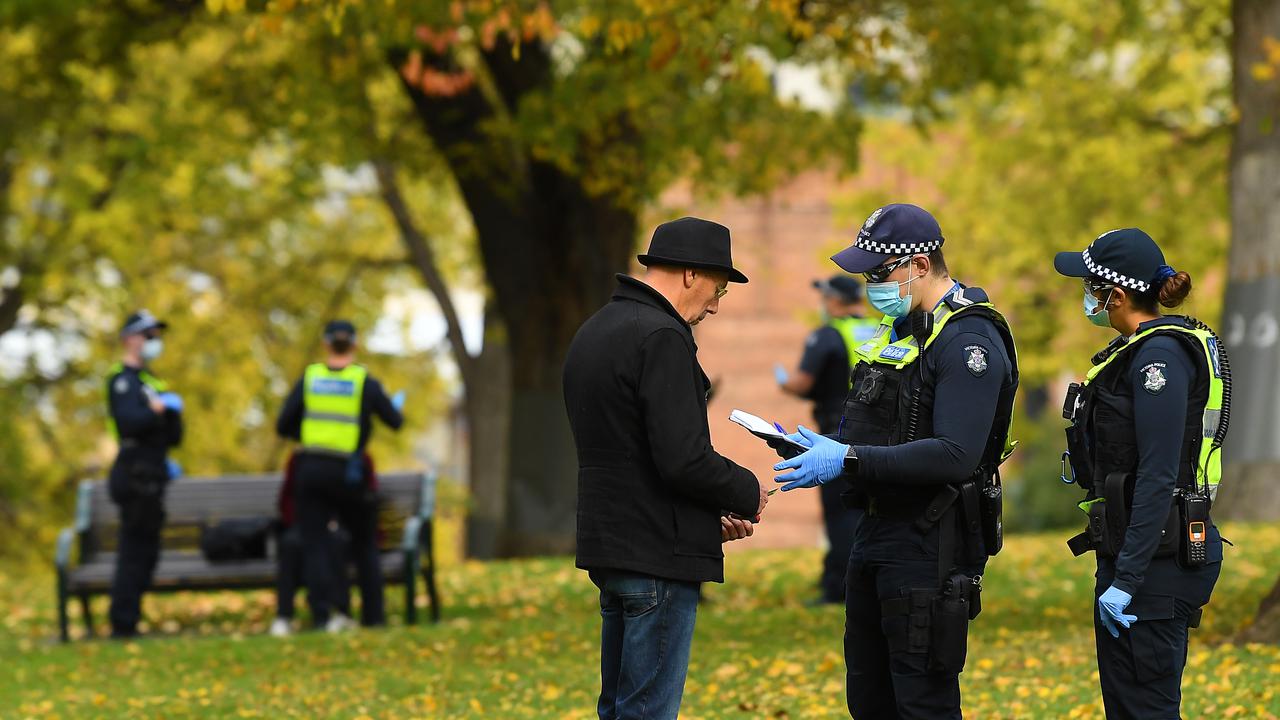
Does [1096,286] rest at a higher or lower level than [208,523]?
higher

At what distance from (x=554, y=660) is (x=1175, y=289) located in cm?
549

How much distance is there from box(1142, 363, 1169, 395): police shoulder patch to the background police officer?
235 inches

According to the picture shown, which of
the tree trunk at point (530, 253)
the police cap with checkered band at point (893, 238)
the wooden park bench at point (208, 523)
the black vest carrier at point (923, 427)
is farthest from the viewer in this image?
the tree trunk at point (530, 253)

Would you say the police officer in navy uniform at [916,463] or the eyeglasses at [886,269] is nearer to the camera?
the police officer in navy uniform at [916,463]

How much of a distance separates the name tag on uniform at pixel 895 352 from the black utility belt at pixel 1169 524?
0.74 metres

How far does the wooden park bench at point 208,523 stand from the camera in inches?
489

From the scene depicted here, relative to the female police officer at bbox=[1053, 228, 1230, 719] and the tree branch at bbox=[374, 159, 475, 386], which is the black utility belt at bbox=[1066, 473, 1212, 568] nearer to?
the female police officer at bbox=[1053, 228, 1230, 719]

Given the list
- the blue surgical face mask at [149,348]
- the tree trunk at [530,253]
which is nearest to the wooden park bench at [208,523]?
the blue surgical face mask at [149,348]

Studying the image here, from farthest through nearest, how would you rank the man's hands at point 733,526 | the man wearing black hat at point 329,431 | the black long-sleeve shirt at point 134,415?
the black long-sleeve shirt at point 134,415 < the man wearing black hat at point 329,431 < the man's hands at point 733,526

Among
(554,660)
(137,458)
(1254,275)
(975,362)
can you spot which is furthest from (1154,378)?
(1254,275)

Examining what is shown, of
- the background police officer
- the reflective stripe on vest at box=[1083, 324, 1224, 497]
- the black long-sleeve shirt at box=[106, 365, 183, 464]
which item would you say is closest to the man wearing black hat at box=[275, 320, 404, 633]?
the black long-sleeve shirt at box=[106, 365, 183, 464]

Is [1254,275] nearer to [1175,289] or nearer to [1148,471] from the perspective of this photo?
[1175,289]

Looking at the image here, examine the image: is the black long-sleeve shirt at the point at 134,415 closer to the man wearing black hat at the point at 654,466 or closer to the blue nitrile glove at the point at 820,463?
the man wearing black hat at the point at 654,466

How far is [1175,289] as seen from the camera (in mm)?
5266
